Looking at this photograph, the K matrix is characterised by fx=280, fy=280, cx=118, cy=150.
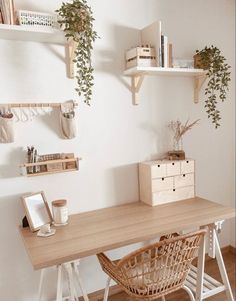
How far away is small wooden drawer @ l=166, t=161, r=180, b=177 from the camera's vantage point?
80.7 inches

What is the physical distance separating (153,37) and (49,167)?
113cm

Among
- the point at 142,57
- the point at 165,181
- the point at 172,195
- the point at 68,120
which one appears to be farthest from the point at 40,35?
the point at 172,195

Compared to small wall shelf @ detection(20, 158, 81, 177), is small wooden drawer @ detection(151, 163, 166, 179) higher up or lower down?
lower down

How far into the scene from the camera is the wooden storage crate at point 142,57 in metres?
1.87

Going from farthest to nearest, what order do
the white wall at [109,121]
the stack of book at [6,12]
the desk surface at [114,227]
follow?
1. the white wall at [109,121]
2. the stack of book at [6,12]
3. the desk surface at [114,227]

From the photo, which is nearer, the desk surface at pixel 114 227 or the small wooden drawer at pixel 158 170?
the desk surface at pixel 114 227

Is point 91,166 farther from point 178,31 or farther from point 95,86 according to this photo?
point 178,31

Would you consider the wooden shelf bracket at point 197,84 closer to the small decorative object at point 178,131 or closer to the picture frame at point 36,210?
the small decorative object at point 178,131

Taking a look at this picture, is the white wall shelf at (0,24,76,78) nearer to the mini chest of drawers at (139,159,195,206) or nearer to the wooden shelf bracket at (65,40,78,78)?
the wooden shelf bracket at (65,40,78,78)

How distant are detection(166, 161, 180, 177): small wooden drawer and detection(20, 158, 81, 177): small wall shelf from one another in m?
0.66

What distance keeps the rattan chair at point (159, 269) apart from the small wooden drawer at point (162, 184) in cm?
56

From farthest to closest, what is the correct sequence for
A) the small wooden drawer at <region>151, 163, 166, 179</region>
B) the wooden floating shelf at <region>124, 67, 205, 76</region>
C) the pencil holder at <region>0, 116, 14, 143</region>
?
1. the small wooden drawer at <region>151, 163, 166, 179</region>
2. the wooden floating shelf at <region>124, 67, 205, 76</region>
3. the pencil holder at <region>0, 116, 14, 143</region>

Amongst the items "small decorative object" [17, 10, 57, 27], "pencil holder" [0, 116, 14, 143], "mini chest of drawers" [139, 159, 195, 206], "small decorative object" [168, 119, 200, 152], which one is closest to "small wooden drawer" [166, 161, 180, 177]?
"mini chest of drawers" [139, 159, 195, 206]

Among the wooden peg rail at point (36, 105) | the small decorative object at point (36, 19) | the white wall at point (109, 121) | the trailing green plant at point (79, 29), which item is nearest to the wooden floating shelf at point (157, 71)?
the white wall at point (109, 121)
